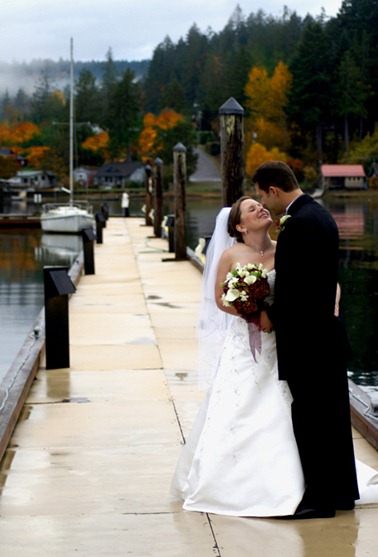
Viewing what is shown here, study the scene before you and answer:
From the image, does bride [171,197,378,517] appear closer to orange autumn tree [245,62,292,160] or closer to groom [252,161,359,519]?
groom [252,161,359,519]

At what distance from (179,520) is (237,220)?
1688 millimetres

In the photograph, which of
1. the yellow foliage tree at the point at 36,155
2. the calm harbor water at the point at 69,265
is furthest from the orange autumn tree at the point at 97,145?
the calm harbor water at the point at 69,265

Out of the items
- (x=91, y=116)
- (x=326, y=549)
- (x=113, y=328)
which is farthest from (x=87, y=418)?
(x=91, y=116)

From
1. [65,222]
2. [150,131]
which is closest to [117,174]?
[150,131]

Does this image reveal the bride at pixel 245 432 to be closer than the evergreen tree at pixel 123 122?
Yes

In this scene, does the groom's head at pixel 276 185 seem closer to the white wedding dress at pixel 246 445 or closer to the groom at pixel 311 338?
the groom at pixel 311 338

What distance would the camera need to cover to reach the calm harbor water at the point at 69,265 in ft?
50.8

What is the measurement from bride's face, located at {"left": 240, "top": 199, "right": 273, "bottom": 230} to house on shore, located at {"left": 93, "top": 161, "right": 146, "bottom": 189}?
413 feet

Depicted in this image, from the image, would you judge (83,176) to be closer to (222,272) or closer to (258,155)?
(258,155)

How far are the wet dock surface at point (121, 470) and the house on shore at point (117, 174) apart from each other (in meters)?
120

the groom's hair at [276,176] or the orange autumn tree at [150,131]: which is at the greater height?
the orange autumn tree at [150,131]

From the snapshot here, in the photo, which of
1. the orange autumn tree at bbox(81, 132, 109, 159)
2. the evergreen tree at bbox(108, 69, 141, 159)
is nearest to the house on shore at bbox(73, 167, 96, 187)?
the orange autumn tree at bbox(81, 132, 109, 159)

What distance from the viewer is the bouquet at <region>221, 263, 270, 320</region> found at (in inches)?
214

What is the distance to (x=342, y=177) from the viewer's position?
4220 inches
